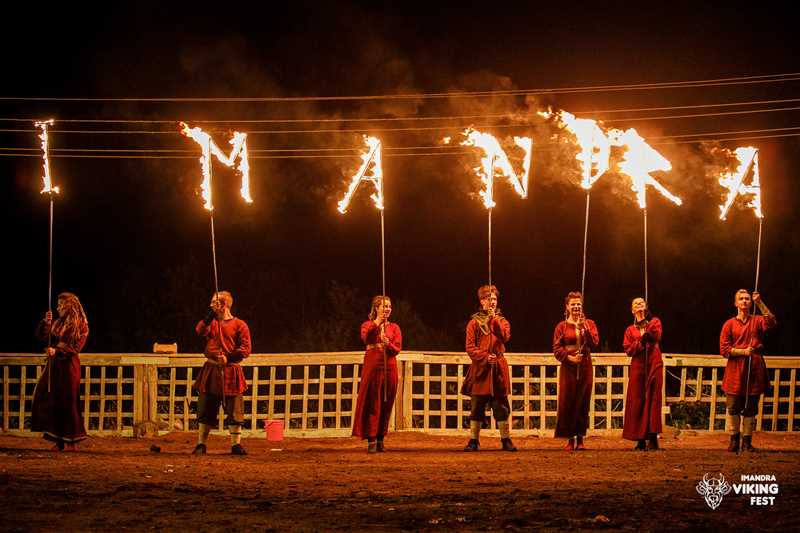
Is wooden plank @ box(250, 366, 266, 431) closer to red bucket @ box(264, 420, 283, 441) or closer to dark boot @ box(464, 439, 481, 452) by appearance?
red bucket @ box(264, 420, 283, 441)

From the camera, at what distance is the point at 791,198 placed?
87.0 ft

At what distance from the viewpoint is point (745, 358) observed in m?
13.4

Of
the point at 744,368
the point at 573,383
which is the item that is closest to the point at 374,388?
the point at 573,383

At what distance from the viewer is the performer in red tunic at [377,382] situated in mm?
13609

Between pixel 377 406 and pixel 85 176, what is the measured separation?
800 inches

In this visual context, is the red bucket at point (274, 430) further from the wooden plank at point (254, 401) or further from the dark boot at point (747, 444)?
the dark boot at point (747, 444)

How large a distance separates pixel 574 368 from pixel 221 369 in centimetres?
432

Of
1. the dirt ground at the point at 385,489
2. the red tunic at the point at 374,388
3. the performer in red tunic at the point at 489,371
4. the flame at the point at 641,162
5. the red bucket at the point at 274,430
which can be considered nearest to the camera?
the dirt ground at the point at 385,489

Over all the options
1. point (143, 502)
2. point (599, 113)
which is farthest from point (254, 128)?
point (143, 502)

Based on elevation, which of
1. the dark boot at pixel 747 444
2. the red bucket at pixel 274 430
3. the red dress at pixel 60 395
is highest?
the red dress at pixel 60 395

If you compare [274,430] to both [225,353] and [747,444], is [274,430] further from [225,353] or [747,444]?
[747,444]

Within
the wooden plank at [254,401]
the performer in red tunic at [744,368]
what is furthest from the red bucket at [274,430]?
the performer in red tunic at [744,368]

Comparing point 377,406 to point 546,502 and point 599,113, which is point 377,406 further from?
point 599,113

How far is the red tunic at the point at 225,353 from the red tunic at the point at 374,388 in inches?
59.8
